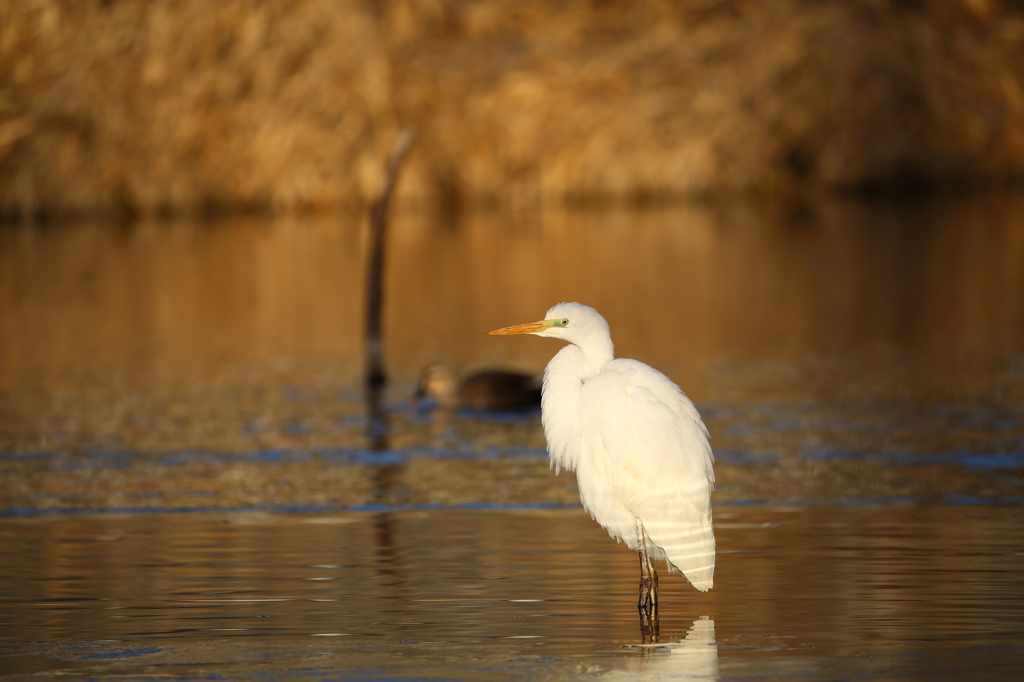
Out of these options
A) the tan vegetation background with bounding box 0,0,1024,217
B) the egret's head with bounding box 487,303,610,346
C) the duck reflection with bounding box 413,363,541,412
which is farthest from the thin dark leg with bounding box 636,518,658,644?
the tan vegetation background with bounding box 0,0,1024,217

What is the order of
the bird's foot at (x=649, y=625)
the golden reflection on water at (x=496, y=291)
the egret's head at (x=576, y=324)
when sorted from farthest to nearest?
1. the golden reflection on water at (x=496, y=291)
2. the egret's head at (x=576, y=324)
3. the bird's foot at (x=649, y=625)

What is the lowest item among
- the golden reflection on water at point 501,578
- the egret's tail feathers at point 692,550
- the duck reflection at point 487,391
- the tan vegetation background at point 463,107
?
the golden reflection on water at point 501,578

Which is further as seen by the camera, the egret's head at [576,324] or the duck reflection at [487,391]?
the duck reflection at [487,391]

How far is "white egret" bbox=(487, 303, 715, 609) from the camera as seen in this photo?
7.62 metres

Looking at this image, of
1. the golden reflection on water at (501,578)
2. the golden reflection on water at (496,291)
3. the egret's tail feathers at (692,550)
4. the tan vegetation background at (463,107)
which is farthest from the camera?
the tan vegetation background at (463,107)

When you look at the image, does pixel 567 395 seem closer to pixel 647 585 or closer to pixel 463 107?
pixel 647 585

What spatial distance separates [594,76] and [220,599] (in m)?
28.0

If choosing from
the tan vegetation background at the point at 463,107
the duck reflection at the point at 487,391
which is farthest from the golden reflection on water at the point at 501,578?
the tan vegetation background at the point at 463,107

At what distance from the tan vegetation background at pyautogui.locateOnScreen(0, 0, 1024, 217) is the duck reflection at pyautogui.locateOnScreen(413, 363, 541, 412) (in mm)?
19615

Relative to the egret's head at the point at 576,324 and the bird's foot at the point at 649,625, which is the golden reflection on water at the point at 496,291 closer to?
the egret's head at the point at 576,324

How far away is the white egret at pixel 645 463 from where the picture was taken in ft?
25.0

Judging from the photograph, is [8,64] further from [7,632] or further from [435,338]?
[7,632]

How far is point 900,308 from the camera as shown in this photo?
20156 mm

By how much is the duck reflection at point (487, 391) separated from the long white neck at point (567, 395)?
19.8 ft
